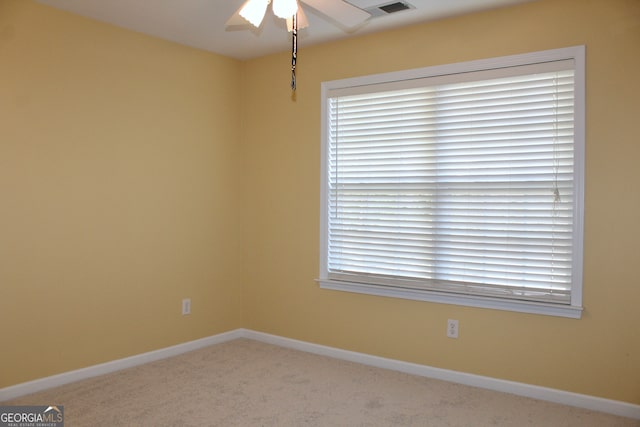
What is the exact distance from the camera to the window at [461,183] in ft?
10.2

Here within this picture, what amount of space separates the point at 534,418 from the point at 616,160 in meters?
1.56

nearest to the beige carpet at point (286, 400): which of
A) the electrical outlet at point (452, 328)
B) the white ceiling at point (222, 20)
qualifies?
the electrical outlet at point (452, 328)

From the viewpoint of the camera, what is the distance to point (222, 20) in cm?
353

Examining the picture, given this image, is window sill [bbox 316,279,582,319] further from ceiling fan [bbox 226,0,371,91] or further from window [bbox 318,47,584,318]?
ceiling fan [bbox 226,0,371,91]

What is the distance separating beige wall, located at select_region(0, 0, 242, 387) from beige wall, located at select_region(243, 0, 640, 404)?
1.16 ft

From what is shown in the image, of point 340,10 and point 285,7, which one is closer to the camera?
point 285,7

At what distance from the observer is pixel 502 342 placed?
3320 millimetres

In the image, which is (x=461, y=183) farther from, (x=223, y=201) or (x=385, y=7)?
(x=223, y=201)

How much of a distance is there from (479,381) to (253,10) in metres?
2.69

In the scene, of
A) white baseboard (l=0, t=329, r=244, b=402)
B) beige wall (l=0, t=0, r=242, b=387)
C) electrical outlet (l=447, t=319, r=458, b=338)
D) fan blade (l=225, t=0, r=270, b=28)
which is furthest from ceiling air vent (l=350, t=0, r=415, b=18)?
white baseboard (l=0, t=329, r=244, b=402)

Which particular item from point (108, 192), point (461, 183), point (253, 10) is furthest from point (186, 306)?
point (253, 10)

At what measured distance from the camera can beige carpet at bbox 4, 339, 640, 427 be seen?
289 cm

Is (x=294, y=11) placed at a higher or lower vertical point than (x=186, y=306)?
higher

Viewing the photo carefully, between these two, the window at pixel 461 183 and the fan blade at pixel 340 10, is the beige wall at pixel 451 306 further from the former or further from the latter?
the fan blade at pixel 340 10
